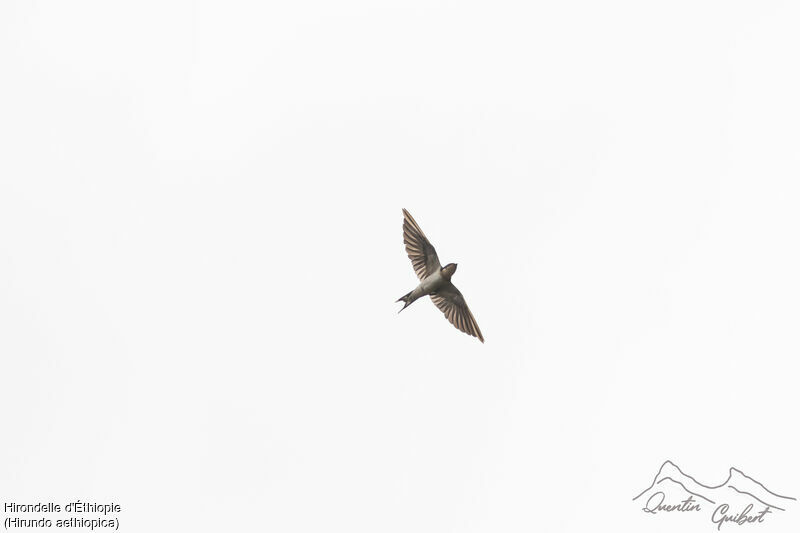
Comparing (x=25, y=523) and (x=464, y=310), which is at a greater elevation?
(x=464, y=310)

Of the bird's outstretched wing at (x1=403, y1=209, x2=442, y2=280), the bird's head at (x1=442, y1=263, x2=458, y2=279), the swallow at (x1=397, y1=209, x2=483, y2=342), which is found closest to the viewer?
the bird's head at (x1=442, y1=263, x2=458, y2=279)

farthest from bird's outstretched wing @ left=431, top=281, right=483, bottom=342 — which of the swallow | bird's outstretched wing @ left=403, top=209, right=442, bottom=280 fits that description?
bird's outstretched wing @ left=403, top=209, right=442, bottom=280

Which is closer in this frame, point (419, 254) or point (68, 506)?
point (419, 254)

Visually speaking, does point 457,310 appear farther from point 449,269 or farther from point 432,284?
point 449,269

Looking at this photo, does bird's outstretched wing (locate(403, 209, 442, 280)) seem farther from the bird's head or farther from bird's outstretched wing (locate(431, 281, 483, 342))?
bird's outstretched wing (locate(431, 281, 483, 342))

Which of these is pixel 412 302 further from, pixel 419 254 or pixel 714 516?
pixel 714 516

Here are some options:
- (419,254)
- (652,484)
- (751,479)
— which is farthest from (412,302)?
(751,479)

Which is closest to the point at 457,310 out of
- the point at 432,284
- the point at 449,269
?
the point at 432,284
